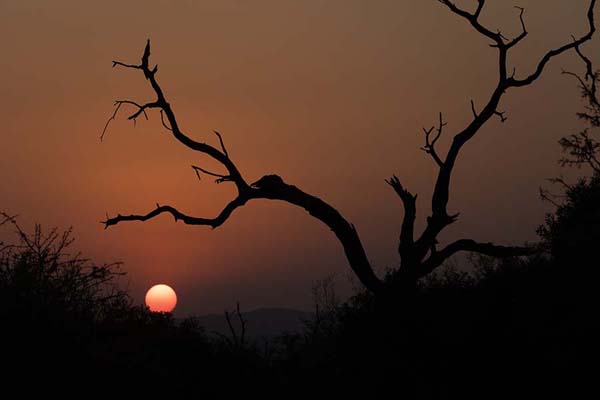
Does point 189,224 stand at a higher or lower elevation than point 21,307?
higher

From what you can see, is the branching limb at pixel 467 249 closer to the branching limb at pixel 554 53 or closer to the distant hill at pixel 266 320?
the branching limb at pixel 554 53

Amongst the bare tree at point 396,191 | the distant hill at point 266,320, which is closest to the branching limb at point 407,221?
the bare tree at point 396,191

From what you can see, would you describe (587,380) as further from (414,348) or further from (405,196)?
(405,196)

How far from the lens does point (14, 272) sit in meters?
11.8

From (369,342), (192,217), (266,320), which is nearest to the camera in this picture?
(369,342)

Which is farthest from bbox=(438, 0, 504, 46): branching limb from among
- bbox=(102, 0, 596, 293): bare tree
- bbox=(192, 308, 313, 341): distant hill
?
bbox=(192, 308, 313, 341): distant hill

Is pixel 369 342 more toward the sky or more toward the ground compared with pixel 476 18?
more toward the ground

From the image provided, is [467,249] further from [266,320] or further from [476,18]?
[266,320]

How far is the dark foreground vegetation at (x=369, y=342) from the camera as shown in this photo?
9367 millimetres

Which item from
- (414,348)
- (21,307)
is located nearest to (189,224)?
(21,307)

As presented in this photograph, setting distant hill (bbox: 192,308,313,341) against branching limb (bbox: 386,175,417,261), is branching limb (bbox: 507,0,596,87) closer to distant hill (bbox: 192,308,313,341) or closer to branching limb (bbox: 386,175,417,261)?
branching limb (bbox: 386,175,417,261)

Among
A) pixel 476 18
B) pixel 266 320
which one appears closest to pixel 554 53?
pixel 476 18

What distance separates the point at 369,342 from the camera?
Result: 11078 millimetres

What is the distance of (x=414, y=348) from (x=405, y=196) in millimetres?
4748
